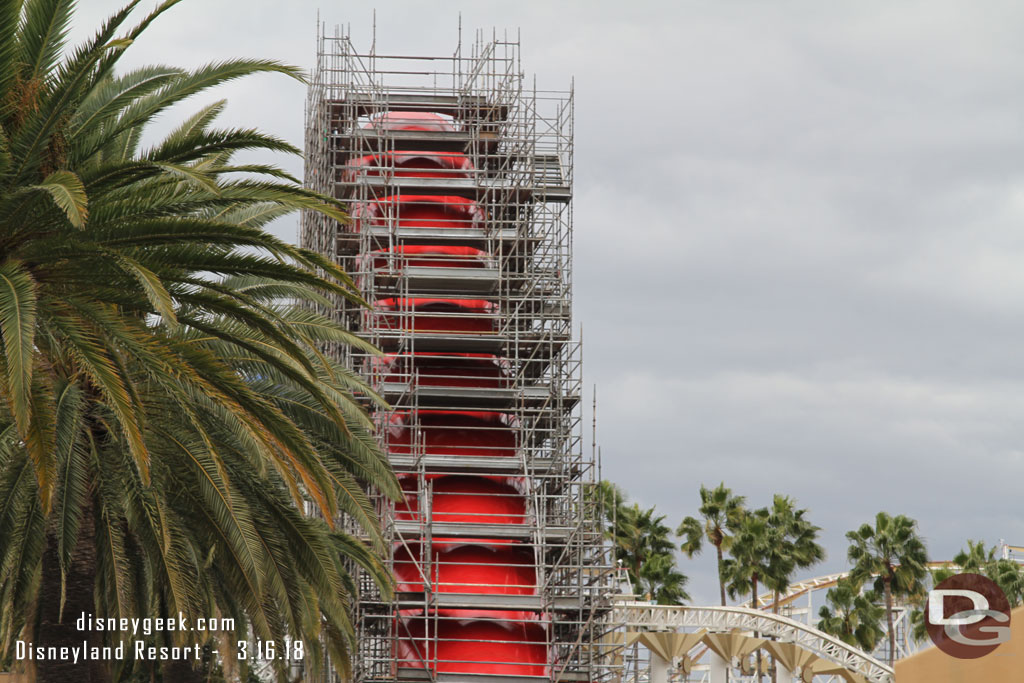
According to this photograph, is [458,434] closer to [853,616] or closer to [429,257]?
[429,257]

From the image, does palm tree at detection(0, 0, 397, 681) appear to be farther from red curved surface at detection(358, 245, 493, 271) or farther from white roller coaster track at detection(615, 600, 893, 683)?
white roller coaster track at detection(615, 600, 893, 683)

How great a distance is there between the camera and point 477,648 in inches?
1446

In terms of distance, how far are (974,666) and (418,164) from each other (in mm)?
34185

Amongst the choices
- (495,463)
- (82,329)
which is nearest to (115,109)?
(82,329)

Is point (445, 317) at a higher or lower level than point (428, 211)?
lower

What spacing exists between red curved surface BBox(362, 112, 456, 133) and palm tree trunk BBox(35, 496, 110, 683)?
2467 centimetres

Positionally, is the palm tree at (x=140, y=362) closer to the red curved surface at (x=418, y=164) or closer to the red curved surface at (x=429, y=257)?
the red curved surface at (x=429, y=257)

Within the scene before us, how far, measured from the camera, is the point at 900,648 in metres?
68.0

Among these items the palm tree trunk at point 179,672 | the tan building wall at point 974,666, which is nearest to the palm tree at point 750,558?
the palm tree trunk at point 179,672

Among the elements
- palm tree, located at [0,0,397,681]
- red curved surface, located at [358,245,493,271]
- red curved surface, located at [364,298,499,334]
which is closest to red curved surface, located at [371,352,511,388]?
red curved surface, located at [364,298,499,334]

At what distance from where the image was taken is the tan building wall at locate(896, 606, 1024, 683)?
1117 centimetres

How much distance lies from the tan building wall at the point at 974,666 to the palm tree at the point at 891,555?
51251mm

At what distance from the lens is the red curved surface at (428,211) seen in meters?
42.5

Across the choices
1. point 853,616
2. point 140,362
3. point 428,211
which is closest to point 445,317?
point 428,211
